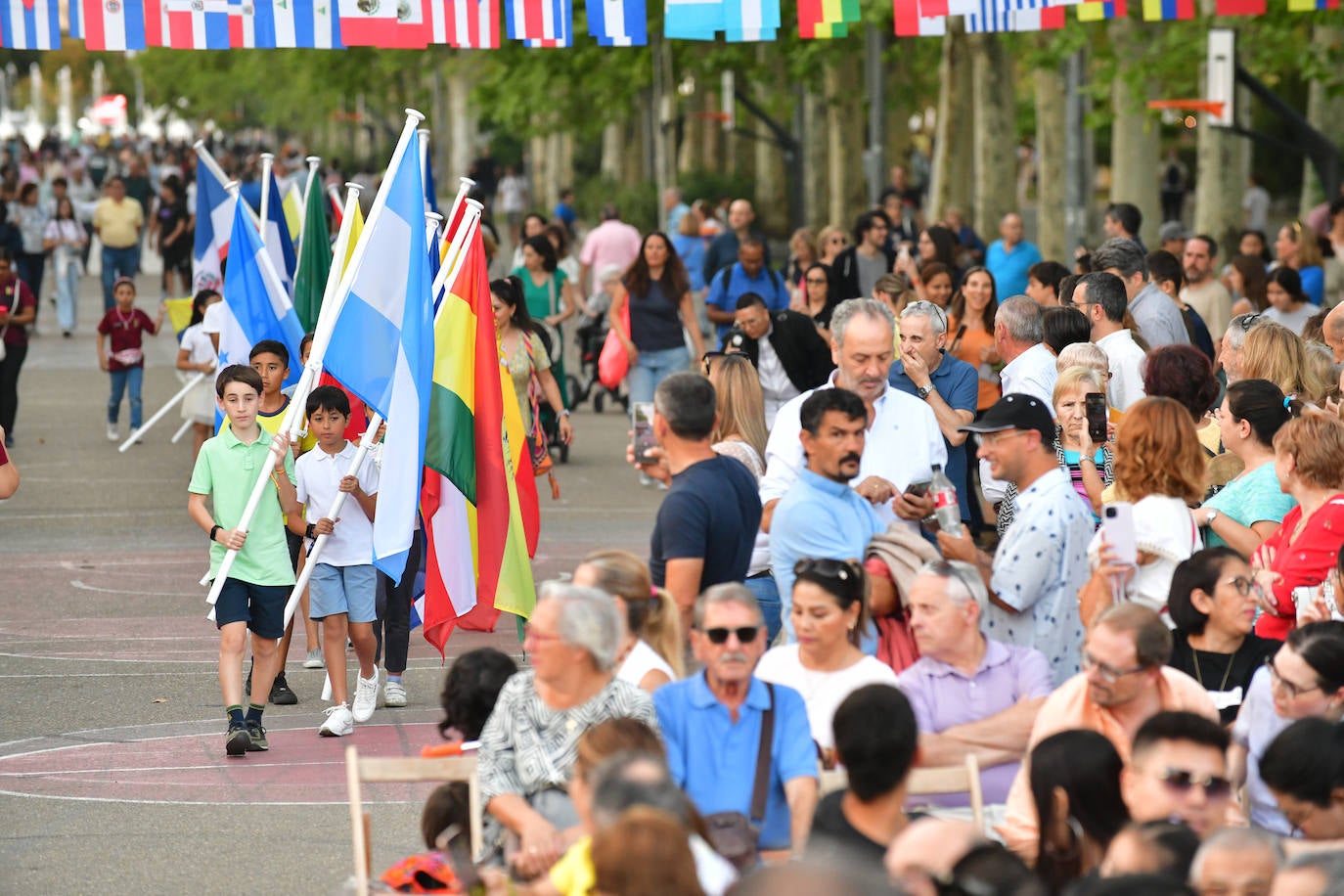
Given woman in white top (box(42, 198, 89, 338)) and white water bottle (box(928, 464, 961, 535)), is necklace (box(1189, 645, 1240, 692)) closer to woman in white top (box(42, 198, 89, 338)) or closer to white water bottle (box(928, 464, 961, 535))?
white water bottle (box(928, 464, 961, 535))

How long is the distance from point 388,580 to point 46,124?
171 m

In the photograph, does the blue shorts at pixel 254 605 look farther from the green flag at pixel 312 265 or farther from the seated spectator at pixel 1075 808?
the green flag at pixel 312 265

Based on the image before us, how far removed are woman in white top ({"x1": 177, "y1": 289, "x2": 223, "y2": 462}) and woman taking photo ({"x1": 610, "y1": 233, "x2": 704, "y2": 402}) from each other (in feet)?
9.91

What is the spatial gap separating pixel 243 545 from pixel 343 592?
0.75 m

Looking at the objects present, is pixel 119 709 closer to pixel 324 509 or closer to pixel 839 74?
pixel 324 509

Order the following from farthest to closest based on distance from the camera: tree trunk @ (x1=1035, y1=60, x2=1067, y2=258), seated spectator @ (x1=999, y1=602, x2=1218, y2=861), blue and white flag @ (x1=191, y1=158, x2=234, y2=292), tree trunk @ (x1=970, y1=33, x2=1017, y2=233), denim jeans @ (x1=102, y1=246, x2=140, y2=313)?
tree trunk @ (x1=970, y1=33, x2=1017, y2=233) → tree trunk @ (x1=1035, y1=60, x2=1067, y2=258) → denim jeans @ (x1=102, y1=246, x2=140, y2=313) → blue and white flag @ (x1=191, y1=158, x2=234, y2=292) → seated spectator @ (x1=999, y1=602, x2=1218, y2=861)

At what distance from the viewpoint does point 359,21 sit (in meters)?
13.5

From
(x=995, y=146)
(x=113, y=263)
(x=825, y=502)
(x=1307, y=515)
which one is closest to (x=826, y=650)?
(x=825, y=502)

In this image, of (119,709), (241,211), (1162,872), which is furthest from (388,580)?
(1162,872)

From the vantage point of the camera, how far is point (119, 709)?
9.87 m

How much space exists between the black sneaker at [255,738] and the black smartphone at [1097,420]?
378 cm

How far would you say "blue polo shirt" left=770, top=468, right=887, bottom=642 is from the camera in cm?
678

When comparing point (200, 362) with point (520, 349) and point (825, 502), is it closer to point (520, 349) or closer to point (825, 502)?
point (520, 349)

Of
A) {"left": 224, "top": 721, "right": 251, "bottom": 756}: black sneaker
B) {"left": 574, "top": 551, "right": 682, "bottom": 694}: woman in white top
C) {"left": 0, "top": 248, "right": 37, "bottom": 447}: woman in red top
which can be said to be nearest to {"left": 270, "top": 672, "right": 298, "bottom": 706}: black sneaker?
{"left": 224, "top": 721, "right": 251, "bottom": 756}: black sneaker
